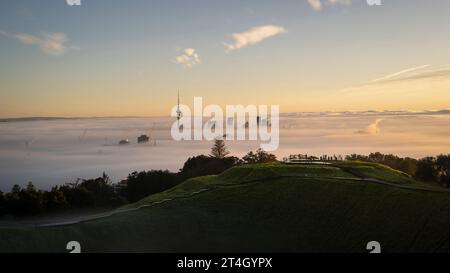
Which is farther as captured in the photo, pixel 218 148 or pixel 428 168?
pixel 218 148

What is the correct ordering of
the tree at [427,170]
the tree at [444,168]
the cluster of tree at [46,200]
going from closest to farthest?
1. the cluster of tree at [46,200]
2. the tree at [444,168]
3. the tree at [427,170]

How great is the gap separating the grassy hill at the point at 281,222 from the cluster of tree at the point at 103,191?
28.7ft

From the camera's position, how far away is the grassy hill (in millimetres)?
13625

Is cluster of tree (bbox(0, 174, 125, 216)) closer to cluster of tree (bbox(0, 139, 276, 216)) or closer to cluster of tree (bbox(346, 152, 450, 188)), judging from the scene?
cluster of tree (bbox(0, 139, 276, 216))

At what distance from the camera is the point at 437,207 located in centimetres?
1430

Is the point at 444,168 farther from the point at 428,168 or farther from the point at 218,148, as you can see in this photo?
the point at 218,148

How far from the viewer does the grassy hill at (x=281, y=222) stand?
13.6 m

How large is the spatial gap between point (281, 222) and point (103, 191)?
2022 centimetres

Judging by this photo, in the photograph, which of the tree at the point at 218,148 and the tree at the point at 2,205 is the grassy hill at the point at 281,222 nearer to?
the tree at the point at 2,205

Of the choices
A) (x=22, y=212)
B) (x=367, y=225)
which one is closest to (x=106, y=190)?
(x=22, y=212)

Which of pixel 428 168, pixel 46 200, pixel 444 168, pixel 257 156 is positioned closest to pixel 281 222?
pixel 46 200

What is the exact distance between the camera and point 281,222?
16234 millimetres

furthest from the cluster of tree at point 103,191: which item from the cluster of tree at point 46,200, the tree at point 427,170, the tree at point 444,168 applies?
the tree at point 444,168

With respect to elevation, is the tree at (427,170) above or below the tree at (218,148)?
below
